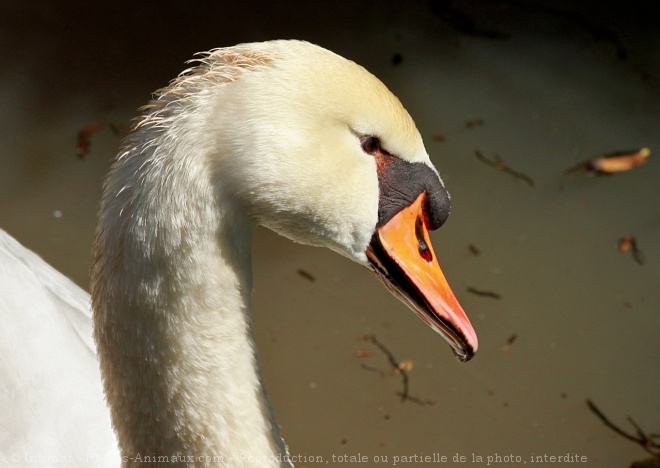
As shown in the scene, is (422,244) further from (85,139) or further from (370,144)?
(85,139)

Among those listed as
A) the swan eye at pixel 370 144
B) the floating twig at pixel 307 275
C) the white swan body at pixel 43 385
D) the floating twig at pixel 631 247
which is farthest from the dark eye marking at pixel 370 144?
the floating twig at pixel 631 247

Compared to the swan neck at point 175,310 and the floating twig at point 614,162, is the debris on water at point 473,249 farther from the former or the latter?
the swan neck at point 175,310

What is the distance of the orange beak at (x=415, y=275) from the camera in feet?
5.49

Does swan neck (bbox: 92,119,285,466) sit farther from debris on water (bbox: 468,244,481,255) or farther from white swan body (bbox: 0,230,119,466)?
debris on water (bbox: 468,244,481,255)

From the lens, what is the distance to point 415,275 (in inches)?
66.7

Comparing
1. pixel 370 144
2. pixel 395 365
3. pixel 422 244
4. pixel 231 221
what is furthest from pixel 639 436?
pixel 231 221

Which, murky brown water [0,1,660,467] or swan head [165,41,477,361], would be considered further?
murky brown water [0,1,660,467]

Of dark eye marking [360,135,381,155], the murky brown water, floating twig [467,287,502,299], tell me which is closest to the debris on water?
the murky brown water

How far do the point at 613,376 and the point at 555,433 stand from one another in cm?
32

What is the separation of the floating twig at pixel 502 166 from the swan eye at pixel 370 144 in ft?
6.83

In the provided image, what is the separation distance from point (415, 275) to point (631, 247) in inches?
76.6

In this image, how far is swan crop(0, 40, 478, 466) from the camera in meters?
1.36

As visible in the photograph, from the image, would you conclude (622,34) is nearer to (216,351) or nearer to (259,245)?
(259,245)

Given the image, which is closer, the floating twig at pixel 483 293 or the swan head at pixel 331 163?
the swan head at pixel 331 163
